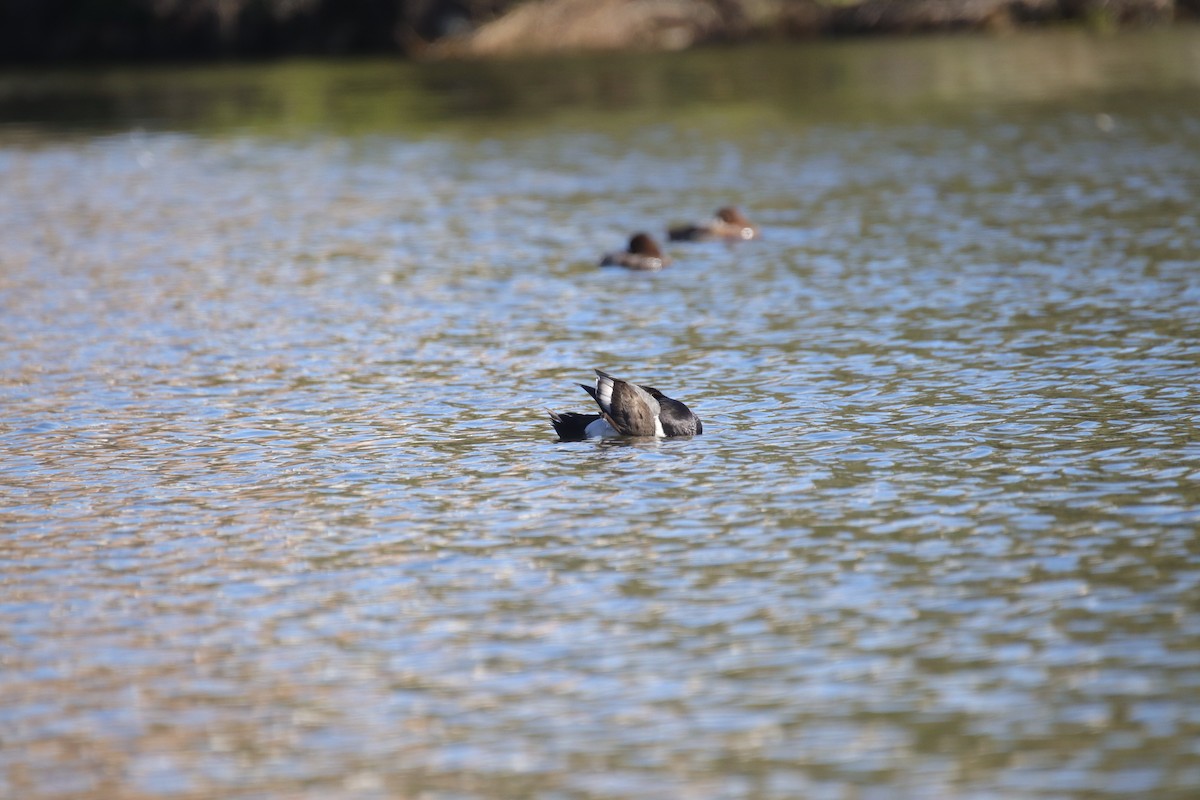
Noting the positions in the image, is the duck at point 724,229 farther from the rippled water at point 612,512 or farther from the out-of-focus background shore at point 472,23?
the out-of-focus background shore at point 472,23

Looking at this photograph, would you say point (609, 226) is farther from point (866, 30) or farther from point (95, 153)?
point (866, 30)

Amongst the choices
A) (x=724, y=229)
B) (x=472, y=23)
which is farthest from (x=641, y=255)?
(x=472, y=23)

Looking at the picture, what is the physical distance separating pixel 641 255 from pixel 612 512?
1072 cm

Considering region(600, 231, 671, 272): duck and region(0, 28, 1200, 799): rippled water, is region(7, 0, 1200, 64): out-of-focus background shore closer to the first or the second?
region(0, 28, 1200, 799): rippled water

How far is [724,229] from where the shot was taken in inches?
948

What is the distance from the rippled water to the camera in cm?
825

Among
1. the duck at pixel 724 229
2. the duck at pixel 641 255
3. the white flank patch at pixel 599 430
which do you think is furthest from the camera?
the duck at pixel 724 229

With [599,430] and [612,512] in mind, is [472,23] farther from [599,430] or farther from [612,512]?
[612,512]

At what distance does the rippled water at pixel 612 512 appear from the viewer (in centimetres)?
825

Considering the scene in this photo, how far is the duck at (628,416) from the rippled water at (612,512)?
192 millimetres

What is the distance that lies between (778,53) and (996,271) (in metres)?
34.6

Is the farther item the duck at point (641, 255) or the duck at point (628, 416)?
the duck at point (641, 255)

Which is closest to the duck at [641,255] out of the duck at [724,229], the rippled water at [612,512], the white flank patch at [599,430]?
the rippled water at [612,512]

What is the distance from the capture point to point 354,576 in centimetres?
1084
